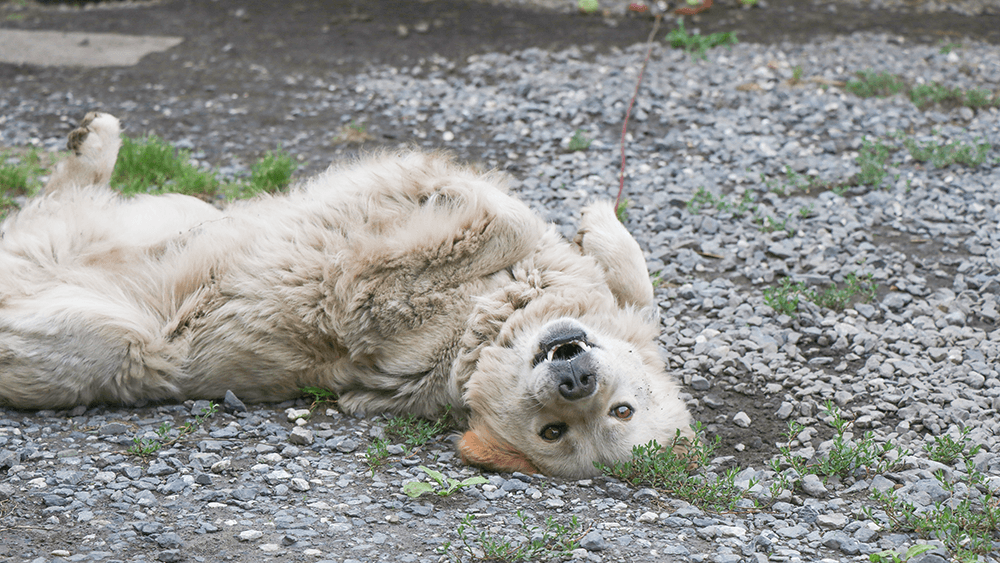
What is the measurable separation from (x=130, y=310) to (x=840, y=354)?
3867 mm

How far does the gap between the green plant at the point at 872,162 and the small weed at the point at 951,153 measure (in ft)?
0.79

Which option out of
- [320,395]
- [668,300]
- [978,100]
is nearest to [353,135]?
[668,300]

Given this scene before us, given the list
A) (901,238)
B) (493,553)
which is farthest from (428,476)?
(901,238)

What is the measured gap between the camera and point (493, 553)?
10.0ft

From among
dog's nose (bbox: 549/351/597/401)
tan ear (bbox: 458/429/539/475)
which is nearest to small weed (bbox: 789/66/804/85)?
dog's nose (bbox: 549/351/597/401)

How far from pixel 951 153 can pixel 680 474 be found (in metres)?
4.53

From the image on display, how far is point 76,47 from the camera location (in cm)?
959

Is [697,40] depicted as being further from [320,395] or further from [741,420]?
[320,395]

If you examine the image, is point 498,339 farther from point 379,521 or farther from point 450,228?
point 379,521

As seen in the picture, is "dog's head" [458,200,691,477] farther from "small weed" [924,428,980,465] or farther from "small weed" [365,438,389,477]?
"small weed" [924,428,980,465]

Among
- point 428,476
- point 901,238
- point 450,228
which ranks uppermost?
point 450,228

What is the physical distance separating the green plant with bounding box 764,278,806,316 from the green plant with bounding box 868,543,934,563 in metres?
2.14

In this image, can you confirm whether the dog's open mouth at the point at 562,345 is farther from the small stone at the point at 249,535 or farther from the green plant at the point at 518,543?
the small stone at the point at 249,535

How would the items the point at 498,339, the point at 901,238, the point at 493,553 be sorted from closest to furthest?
the point at 493,553 < the point at 498,339 < the point at 901,238
